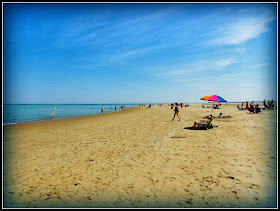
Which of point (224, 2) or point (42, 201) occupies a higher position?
point (224, 2)

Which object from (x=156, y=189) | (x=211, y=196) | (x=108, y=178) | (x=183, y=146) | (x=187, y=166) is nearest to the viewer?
(x=211, y=196)

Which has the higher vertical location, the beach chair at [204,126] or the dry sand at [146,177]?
the beach chair at [204,126]

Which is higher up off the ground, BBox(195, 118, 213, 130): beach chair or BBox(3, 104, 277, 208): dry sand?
BBox(195, 118, 213, 130): beach chair

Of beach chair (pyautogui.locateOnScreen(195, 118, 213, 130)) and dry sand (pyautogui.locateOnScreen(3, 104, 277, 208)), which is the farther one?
beach chair (pyautogui.locateOnScreen(195, 118, 213, 130))

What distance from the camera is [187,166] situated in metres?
5.50

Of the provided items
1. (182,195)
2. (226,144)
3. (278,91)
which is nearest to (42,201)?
(182,195)

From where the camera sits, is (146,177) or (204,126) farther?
(204,126)

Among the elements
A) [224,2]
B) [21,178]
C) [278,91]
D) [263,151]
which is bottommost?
[21,178]

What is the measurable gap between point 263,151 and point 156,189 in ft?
18.9

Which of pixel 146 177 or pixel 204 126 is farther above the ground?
pixel 204 126

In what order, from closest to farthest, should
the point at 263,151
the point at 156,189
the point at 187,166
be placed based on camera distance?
the point at 156,189 < the point at 187,166 < the point at 263,151

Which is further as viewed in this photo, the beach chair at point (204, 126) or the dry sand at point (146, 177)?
the beach chair at point (204, 126)

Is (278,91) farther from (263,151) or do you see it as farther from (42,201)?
(42,201)

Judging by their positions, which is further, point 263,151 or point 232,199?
point 263,151
